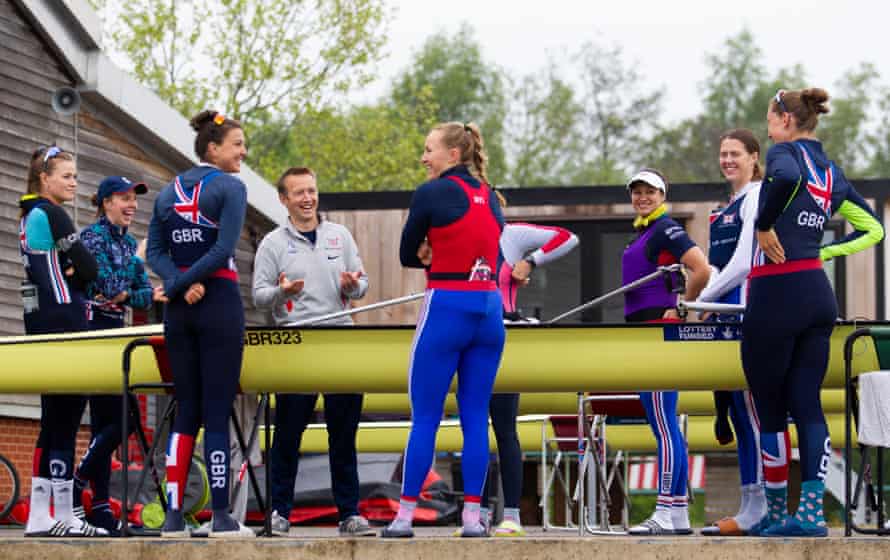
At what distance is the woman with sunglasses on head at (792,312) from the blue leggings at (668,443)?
856 mm

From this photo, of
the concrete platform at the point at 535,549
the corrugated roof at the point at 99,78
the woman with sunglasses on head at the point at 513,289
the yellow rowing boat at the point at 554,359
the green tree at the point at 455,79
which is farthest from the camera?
the green tree at the point at 455,79

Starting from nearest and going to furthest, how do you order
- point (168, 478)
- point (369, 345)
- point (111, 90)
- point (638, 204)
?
point (168, 478), point (369, 345), point (638, 204), point (111, 90)

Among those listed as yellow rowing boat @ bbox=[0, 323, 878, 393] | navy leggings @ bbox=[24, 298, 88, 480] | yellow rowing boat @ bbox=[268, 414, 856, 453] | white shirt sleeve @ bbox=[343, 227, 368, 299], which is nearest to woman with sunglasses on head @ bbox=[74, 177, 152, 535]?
navy leggings @ bbox=[24, 298, 88, 480]

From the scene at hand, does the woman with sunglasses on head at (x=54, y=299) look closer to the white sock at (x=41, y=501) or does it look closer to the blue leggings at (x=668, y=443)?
the white sock at (x=41, y=501)

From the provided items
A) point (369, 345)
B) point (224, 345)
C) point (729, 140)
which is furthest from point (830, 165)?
point (224, 345)

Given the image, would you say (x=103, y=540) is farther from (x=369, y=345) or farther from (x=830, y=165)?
(x=830, y=165)

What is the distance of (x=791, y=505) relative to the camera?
53.3ft

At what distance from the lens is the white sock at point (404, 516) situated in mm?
7117

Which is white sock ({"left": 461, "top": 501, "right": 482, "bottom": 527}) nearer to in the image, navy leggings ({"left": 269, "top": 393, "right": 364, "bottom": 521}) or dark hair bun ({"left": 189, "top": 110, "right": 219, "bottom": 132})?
navy leggings ({"left": 269, "top": 393, "right": 364, "bottom": 521})

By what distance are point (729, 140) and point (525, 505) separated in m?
9.34

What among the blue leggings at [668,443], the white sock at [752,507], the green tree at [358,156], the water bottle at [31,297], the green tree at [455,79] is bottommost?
the white sock at [752,507]

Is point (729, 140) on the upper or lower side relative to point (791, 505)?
upper

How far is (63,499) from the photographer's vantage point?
821cm

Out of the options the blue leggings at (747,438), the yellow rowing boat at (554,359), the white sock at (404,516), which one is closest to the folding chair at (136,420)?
the yellow rowing boat at (554,359)
